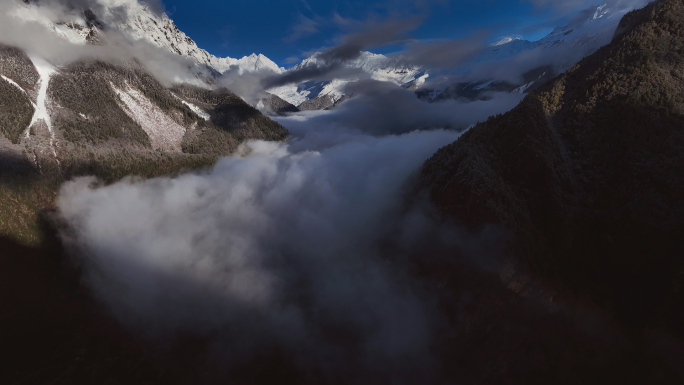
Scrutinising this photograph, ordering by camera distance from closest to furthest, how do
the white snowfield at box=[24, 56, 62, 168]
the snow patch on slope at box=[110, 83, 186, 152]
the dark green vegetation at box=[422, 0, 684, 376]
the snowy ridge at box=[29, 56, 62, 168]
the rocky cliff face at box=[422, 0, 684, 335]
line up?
the dark green vegetation at box=[422, 0, 684, 376] < the rocky cliff face at box=[422, 0, 684, 335] < the white snowfield at box=[24, 56, 62, 168] < the snowy ridge at box=[29, 56, 62, 168] < the snow patch on slope at box=[110, 83, 186, 152]

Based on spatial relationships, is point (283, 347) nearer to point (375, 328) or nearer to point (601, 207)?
point (375, 328)

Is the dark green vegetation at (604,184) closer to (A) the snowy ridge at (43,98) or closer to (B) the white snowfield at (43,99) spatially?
(B) the white snowfield at (43,99)

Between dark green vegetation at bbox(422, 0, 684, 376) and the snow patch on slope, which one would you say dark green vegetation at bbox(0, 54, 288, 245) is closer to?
the snow patch on slope

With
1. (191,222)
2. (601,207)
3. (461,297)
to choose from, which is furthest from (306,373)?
(191,222)

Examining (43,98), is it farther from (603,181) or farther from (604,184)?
(604,184)

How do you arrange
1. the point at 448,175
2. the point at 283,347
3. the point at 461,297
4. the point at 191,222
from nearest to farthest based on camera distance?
1. the point at 461,297
2. the point at 448,175
3. the point at 283,347
4. the point at 191,222

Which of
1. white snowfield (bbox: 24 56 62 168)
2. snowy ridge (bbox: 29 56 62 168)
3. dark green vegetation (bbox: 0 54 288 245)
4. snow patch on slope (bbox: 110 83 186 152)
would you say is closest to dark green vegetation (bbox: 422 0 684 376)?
dark green vegetation (bbox: 0 54 288 245)

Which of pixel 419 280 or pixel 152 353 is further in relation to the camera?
pixel 152 353
